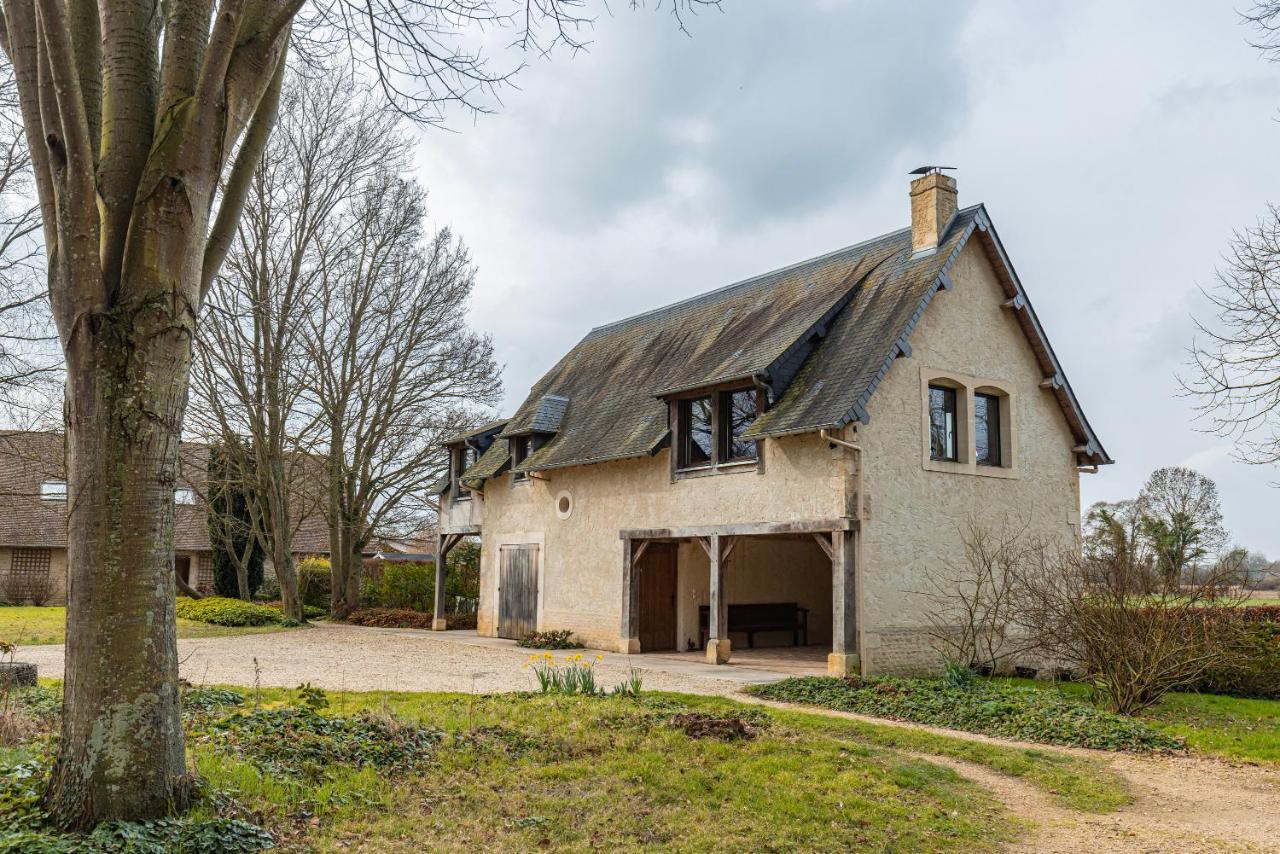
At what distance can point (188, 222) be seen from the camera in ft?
17.3

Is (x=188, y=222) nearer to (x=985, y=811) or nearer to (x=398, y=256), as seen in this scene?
(x=985, y=811)

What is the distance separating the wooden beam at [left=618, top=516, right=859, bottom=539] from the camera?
14227mm

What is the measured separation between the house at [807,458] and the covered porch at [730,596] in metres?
0.05

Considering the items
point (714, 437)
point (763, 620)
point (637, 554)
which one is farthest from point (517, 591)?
point (714, 437)

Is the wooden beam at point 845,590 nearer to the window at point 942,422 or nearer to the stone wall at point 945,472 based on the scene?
the stone wall at point 945,472

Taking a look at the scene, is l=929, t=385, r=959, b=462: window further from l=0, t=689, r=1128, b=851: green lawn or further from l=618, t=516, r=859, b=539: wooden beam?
l=0, t=689, r=1128, b=851: green lawn

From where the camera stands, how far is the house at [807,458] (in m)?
14.6

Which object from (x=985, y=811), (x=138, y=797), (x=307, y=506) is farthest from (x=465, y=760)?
(x=307, y=506)

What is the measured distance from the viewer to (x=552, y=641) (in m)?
19.2

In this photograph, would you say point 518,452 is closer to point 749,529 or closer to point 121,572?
point 749,529

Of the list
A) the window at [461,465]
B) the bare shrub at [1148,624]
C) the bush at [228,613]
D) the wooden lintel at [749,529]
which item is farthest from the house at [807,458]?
the bush at [228,613]

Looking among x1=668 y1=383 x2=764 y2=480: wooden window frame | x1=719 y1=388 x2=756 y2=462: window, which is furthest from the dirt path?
x1=719 y1=388 x2=756 y2=462: window

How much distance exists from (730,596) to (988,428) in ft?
19.5

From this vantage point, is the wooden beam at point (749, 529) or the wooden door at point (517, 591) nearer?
the wooden beam at point (749, 529)
